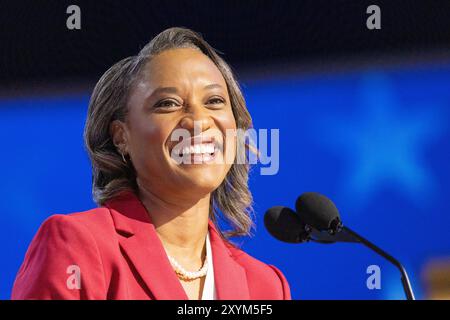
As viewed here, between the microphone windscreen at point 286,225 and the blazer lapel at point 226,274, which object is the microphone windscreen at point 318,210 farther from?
the blazer lapel at point 226,274

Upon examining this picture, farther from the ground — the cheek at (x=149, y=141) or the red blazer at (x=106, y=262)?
the cheek at (x=149, y=141)

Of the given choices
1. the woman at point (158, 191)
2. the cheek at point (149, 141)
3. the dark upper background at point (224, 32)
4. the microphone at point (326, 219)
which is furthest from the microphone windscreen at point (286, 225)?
the dark upper background at point (224, 32)

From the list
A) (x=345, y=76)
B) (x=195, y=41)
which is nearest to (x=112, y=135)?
(x=195, y=41)

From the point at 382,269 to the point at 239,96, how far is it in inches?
22.1

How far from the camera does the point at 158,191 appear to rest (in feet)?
5.92

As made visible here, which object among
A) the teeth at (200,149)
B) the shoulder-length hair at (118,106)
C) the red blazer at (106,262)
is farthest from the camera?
the shoulder-length hair at (118,106)

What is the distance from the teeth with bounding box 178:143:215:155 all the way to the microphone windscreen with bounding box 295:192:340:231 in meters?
0.27

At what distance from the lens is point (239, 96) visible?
1.95m

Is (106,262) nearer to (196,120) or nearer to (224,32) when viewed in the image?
(196,120)

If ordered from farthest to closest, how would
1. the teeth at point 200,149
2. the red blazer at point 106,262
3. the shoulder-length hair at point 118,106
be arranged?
the shoulder-length hair at point 118,106
the teeth at point 200,149
the red blazer at point 106,262

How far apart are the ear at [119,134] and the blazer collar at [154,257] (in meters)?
Result: 0.11

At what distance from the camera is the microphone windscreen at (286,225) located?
5.32ft

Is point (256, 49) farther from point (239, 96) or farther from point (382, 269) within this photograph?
point (382, 269)

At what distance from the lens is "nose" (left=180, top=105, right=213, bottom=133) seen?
1.74 metres
